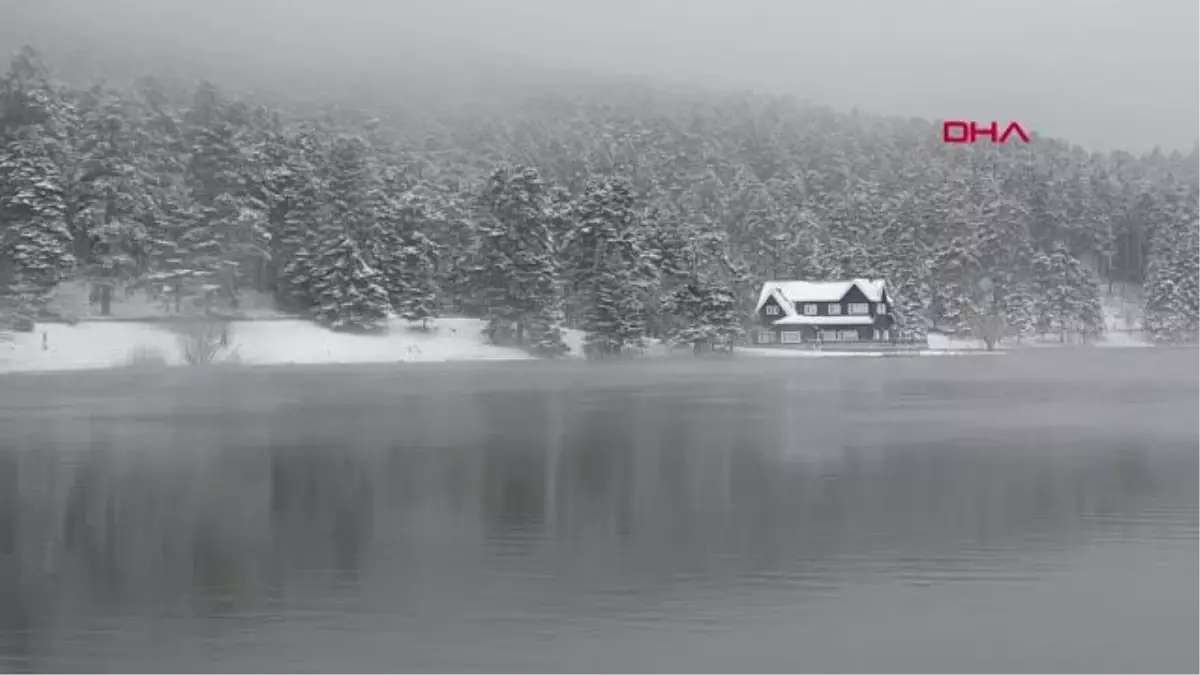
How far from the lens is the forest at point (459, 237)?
74625mm

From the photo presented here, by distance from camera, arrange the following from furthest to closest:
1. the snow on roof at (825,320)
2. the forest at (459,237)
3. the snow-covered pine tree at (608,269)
A: the snow on roof at (825,320) → the snow-covered pine tree at (608,269) → the forest at (459,237)

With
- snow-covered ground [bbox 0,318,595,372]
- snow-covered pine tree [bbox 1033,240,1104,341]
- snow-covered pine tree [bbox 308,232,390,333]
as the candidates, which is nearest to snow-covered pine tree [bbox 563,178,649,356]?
snow-covered ground [bbox 0,318,595,372]

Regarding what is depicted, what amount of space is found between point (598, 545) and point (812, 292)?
94.8 meters

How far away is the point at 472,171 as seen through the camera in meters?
137

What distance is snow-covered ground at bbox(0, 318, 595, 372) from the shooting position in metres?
62.9

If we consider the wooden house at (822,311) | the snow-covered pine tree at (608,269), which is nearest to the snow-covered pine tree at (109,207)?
the snow-covered pine tree at (608,269)

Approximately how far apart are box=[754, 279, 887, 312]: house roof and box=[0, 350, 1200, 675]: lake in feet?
240

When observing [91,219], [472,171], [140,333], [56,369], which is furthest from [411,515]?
[472,171]

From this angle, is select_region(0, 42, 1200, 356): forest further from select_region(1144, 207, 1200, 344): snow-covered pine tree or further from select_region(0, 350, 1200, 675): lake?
select_region(0, 350, 1200, 675): lake

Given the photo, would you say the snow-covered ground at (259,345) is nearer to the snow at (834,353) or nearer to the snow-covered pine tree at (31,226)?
the snow-covered pine tree at (31,226)

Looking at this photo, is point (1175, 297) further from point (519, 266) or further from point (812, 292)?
point (519, 266)

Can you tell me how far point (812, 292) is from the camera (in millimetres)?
109375

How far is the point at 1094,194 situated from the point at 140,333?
11825 centimetres

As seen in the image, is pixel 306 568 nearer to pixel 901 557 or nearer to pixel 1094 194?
Result: pixel 901 557
